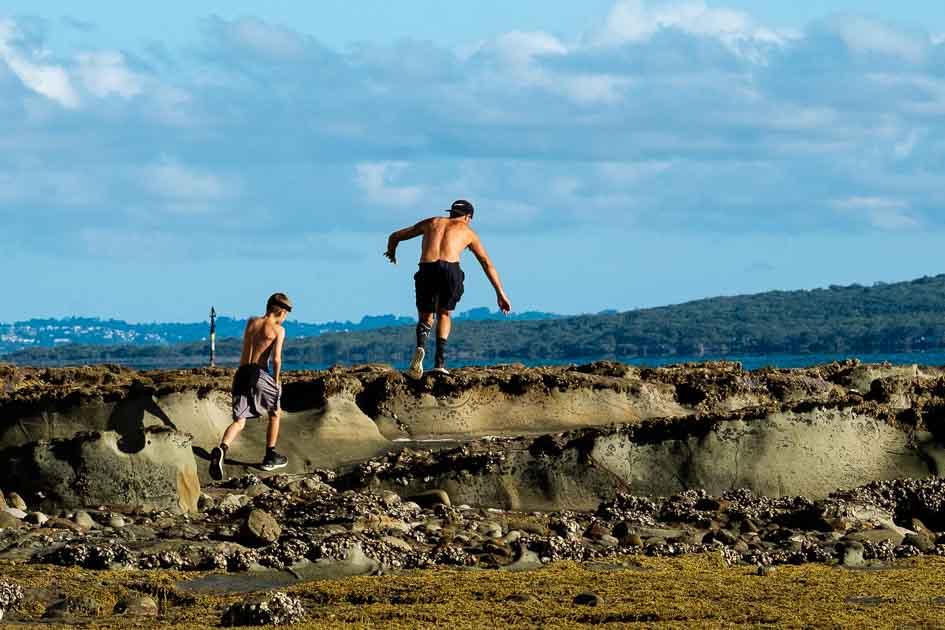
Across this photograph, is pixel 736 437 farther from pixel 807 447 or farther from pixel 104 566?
pixel 104 566

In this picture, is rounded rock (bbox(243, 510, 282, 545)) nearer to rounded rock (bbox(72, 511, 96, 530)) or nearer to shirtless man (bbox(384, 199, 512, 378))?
rounded rock (bbox(72, 511, 96, 530))

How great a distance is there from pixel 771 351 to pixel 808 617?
580 feet

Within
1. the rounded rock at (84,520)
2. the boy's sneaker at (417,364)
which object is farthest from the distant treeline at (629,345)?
the rounded rock at (84,520)

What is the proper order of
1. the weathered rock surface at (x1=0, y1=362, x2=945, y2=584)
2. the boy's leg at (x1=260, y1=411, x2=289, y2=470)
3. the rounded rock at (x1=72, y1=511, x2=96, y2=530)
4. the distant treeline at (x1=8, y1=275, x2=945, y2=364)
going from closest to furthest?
the weathered rock surface at (x1=0, y1=362, x2=945, y2=584)
the rounded rock at (x1=72, y1=511, x2=96, y2=530)
the boy's leg at (x1=260, y1=411, x2=289, y2=470)
the distant treeline at (x1=8, y1=275, x2=945, y2=364)

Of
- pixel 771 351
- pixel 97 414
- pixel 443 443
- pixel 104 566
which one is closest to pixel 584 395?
pixel 443 443

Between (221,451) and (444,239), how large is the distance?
391 centimetres

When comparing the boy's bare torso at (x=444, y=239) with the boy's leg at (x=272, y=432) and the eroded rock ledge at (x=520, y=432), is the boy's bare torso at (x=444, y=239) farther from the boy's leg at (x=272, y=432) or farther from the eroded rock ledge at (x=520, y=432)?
the boy's leg at (x=272, y=432)

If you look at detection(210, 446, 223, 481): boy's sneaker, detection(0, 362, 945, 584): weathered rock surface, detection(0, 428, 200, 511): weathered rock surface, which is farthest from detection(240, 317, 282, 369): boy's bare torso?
detection(0, 428, 200, 511): weathered rock surface

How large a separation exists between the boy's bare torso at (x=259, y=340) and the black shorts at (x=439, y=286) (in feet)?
8.85

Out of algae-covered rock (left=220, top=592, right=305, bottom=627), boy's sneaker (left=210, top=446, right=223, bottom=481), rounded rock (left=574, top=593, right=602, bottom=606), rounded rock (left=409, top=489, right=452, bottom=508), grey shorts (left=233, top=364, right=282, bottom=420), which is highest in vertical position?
grey shorts (left=233, top=364, right=282, bottom=420)

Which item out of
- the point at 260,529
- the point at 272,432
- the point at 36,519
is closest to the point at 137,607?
the point at 260,529

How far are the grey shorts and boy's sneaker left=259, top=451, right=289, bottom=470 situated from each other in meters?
0.56

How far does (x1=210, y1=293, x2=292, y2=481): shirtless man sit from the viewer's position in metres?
19.1

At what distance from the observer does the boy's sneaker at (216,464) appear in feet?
62.7
